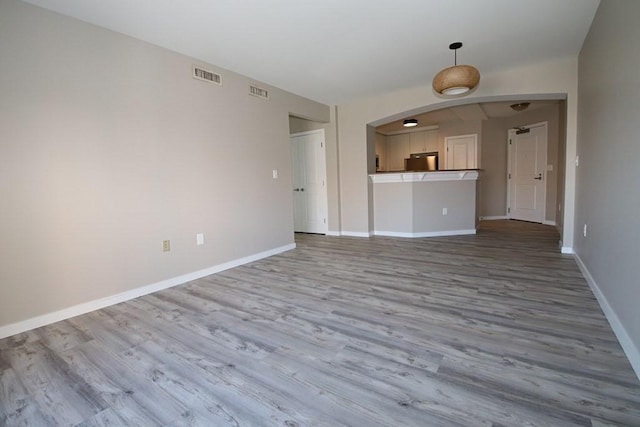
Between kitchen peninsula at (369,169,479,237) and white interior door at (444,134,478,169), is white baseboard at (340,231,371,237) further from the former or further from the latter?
white interior door at (444,134,478,169)

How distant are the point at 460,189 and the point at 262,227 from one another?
355 centimetres

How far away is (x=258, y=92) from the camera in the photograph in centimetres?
412

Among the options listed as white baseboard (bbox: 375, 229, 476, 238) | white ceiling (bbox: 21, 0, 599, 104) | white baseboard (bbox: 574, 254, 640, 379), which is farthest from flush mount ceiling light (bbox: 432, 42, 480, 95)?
white baseboard (bbox: 375, 229, 476, 238)

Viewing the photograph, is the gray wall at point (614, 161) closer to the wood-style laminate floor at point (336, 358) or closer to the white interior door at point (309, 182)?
the wood-style laminate floor at point (336, 358)

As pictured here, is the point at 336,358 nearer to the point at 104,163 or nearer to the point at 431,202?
the point at 104,163

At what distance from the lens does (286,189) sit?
4.68 m

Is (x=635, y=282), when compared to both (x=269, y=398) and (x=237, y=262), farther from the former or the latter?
(x=237, y=262)

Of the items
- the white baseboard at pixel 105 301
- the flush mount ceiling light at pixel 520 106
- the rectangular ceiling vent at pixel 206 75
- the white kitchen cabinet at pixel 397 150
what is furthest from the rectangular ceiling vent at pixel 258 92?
the white kitchen cabinet at pixel 397 150

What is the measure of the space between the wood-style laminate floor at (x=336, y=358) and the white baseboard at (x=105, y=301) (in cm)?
10

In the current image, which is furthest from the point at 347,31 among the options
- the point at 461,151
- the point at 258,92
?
the point at 461,151

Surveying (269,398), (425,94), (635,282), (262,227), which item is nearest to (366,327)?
(269,398)

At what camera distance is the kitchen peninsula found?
537cm

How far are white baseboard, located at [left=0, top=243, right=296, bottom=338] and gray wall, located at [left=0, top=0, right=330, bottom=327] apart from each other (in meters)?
0.05

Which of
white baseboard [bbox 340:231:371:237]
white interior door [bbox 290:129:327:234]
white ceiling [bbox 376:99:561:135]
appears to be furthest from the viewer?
white ceiling [bbox 376:99:561:135]
